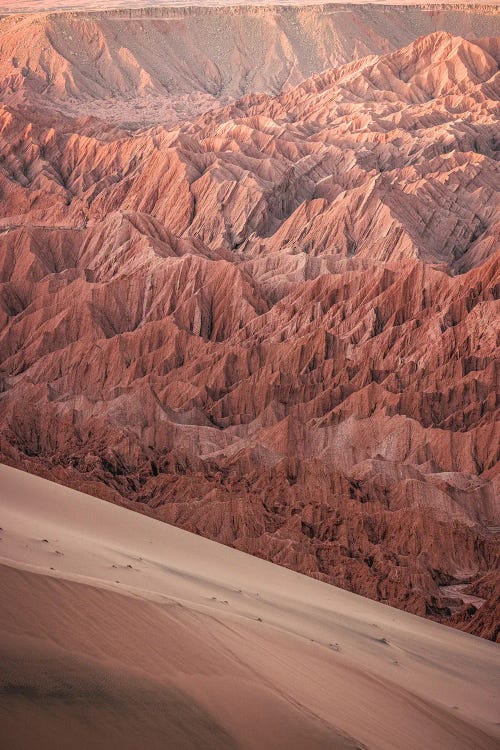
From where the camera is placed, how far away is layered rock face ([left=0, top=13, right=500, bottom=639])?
37.8 meters

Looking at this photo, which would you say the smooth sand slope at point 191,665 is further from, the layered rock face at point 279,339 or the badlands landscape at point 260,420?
the layered rock face at point 279,339

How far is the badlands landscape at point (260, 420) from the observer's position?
9.72m

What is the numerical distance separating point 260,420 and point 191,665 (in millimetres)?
44651

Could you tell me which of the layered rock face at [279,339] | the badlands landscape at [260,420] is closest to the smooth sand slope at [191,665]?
the badlands landscape at [260,420]

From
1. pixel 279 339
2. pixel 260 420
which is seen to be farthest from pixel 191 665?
pixel 279 339

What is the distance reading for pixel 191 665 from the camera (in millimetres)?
9641

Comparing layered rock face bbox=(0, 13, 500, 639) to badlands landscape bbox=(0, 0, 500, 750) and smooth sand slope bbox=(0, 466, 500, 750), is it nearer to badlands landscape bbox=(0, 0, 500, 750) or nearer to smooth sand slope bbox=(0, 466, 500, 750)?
badlands landscape bbox=(0, 0, 500, 750)

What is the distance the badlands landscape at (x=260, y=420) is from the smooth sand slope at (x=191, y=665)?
0.12 ft

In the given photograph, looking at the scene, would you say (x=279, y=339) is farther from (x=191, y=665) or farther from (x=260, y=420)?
(x=191, y=665)

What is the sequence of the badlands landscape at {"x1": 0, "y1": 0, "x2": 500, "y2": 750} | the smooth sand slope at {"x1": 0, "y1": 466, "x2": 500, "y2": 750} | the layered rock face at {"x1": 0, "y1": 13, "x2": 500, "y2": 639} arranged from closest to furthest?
the smooth sand slope at {"x1": 0, "y1": 466, "x2": 500, "y2": 750}, the badlands landscape at {"x1": 0, "y1": 0, "x2": 500, "y2": 750}, the layered rock face at {"x1": 0, "y1": 13, "x2": 500, "y2": 639}

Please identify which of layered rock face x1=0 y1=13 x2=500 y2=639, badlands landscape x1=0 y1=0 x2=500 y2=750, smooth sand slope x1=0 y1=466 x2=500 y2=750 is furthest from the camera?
Answer: layered rock face x1=0 y1=13 x2=500 y2=639

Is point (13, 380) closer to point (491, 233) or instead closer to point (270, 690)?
point (491, 233)

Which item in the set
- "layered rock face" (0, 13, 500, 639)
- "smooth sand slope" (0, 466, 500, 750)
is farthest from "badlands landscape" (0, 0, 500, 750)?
"layered rock face" (0, 13, 500, 639)

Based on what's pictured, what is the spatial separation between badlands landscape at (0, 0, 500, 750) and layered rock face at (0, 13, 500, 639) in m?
0.17
